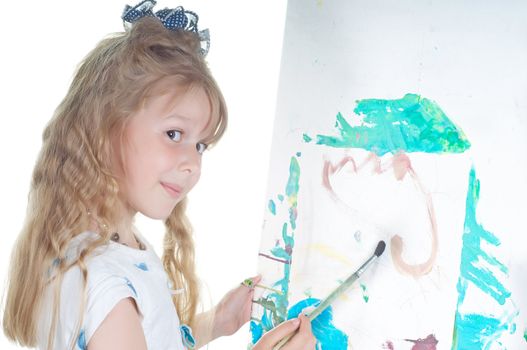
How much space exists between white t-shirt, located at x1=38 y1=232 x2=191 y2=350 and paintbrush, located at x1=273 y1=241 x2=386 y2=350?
0.20 meters

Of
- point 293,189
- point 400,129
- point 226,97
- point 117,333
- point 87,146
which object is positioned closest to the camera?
point 117,333

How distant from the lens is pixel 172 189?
3.72 feet

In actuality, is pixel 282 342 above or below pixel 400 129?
below

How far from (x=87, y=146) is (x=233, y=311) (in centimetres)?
46

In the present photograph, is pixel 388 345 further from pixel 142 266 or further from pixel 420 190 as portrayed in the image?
pixel 142 266

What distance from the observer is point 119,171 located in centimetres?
111

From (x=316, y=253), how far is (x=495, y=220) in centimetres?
32

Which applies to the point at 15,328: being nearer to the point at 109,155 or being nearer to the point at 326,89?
the point at 109,155

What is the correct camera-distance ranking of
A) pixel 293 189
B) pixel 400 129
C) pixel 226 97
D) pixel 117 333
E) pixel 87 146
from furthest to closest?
pixel 226 97
pixel 293 189
pixel 400 129
pixel 87 146
pixel 117 333

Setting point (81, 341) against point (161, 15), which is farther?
point (161, 15)

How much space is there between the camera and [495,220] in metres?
1.11

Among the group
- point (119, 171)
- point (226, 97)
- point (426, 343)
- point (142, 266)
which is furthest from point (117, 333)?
point (226, 97)

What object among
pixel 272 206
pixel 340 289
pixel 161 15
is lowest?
→ pixel 340 289

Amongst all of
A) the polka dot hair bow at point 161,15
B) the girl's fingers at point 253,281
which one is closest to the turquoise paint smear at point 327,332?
the girl's fingers at point 253,281
